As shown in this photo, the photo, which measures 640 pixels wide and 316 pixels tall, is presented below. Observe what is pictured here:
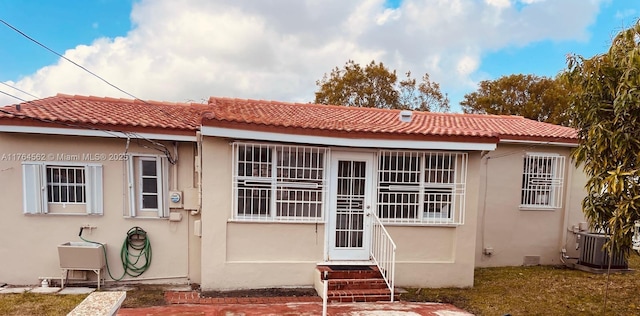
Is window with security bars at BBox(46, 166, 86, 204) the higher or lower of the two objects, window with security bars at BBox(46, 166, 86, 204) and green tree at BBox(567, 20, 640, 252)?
the lower

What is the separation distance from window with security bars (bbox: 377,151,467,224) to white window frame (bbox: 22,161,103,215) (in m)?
5.97

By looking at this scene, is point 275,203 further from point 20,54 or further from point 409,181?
point 20,54

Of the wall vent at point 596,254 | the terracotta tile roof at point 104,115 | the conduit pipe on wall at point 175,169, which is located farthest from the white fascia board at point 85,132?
the wall vent at point 596,254

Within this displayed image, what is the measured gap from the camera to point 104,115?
7.93 meters

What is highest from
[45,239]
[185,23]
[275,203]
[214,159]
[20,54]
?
[185,23]

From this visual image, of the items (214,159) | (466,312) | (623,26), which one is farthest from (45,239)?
(623,26)

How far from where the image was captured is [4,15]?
556 centimetres

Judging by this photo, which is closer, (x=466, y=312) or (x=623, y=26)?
(x=623, y=26)

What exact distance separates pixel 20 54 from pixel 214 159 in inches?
194

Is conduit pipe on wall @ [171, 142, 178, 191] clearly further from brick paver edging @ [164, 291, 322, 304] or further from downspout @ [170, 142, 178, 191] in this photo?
brick paver edging @ [164, 291, 322, 304]

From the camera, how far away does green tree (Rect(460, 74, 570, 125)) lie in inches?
1057

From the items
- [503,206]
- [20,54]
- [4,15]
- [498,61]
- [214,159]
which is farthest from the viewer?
[498,61]

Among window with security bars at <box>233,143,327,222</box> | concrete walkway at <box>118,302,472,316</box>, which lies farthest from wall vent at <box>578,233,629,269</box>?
window with security bars at <box>233,143,327,222</box>

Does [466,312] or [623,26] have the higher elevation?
[623,26]
